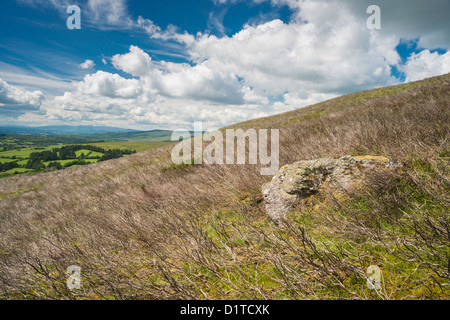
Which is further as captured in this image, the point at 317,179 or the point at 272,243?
the point at 317,179

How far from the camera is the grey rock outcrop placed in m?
3.22

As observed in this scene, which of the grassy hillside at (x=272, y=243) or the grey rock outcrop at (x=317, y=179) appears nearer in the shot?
the grassy hillside at (x=272, y=243)

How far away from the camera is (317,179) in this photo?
363 centimetres

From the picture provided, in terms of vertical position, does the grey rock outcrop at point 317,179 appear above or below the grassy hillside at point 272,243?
above

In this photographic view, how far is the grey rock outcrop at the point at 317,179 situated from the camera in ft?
10.6

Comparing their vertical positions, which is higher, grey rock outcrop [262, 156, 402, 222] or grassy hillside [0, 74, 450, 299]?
grey rock outcrop [262, 156, 402, 222]

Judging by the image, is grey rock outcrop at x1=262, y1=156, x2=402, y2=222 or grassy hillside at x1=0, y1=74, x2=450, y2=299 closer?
grassy hillside at x1=0, y1=74, x2=450, y2=299

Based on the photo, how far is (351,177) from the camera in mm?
3305

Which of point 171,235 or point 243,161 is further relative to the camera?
point 243,161

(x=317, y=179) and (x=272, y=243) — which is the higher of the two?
(x=317, y=179)
